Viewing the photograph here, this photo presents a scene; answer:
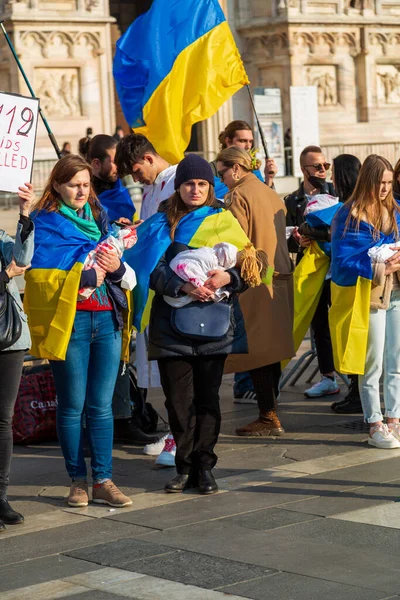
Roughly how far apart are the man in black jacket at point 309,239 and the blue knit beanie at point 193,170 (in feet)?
8.11

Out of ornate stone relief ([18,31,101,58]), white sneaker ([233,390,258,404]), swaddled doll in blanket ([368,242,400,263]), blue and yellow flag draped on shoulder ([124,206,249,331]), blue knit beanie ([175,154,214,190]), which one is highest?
ornate stone relief ([18,31,101,58])

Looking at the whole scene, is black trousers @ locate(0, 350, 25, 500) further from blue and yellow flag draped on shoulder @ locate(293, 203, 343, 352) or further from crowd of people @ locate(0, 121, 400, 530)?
blue and yellow flag draped on shoulder @ locate(293, 203, 343, 352)

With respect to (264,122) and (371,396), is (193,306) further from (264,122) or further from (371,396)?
(264,122)

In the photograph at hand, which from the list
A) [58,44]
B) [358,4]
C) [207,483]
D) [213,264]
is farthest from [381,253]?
[358,4]

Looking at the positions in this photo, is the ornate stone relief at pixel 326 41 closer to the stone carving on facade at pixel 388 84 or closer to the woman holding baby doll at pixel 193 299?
the stone carving on facade at pixel 388 84

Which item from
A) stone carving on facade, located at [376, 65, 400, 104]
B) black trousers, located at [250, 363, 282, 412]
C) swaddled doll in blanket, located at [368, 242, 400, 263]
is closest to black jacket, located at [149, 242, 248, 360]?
swaddled doll in blanket, located at [368, 242, 400, 263]

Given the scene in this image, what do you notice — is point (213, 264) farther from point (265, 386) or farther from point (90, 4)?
point (90, 4)

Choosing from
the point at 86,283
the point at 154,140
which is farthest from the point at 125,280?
the point at 154,140

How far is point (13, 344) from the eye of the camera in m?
6.38

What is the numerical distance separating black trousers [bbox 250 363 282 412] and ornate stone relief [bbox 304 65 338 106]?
2011cm

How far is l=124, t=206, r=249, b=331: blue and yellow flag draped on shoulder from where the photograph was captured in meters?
6.96

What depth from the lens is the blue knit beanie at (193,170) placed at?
689 centimetres

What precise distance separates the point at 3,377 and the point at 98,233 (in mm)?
972

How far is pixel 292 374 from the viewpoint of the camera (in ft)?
33.6
